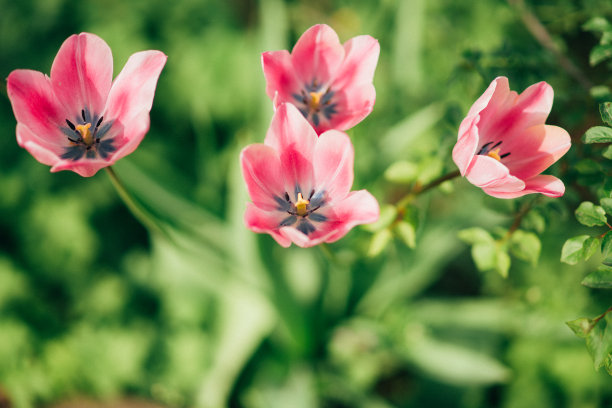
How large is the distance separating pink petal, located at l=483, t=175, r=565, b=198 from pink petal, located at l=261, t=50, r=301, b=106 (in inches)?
14.3

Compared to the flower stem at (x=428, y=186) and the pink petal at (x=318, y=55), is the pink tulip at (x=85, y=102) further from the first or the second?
the flower stem at (x=428, y=186)

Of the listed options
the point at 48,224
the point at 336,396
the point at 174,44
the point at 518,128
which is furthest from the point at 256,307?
the point at 174,44

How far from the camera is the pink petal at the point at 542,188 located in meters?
0.66

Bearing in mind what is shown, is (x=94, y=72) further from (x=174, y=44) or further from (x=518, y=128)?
(x=174, y=44)

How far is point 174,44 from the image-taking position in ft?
7.11

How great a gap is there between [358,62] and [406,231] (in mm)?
315

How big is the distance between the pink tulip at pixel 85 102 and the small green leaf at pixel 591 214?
2.09 feet

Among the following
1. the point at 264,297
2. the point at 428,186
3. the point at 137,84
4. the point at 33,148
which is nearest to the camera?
the point at 33,148

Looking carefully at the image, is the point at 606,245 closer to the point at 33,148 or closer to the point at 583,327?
the point at 583,327

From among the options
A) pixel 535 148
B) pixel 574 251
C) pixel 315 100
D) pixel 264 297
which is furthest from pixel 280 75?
pixel 264 297

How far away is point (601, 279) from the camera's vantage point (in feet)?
2.07

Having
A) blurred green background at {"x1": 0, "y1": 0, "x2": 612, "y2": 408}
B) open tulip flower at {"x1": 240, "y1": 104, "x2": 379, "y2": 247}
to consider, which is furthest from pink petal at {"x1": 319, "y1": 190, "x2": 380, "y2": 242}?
blurred green background at {"x1": 0, "y1": 0, "x2": 612, "y2": 408}

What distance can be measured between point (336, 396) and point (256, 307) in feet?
1.66

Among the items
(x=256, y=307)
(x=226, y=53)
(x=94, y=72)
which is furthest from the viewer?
(x=226, y=53)
